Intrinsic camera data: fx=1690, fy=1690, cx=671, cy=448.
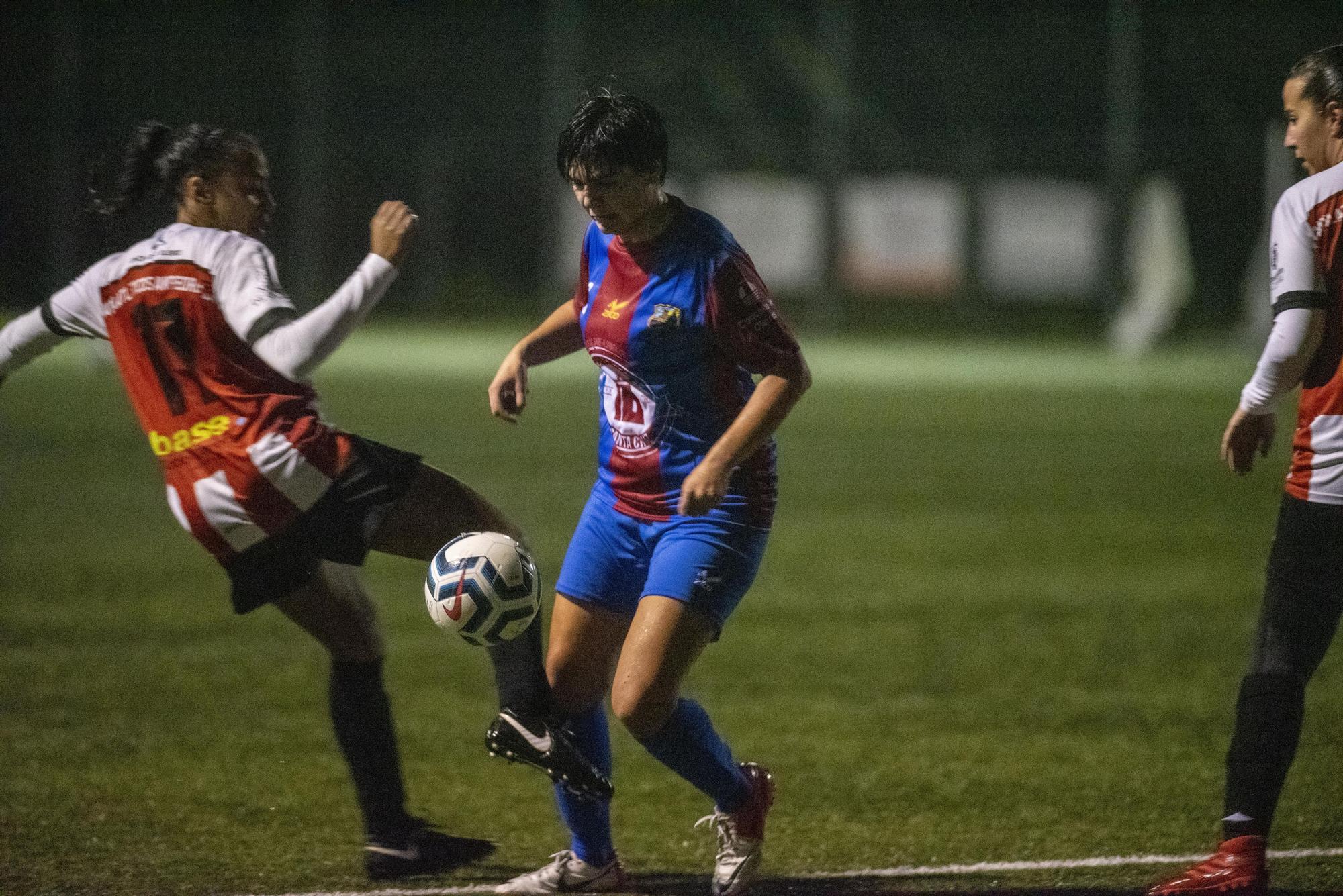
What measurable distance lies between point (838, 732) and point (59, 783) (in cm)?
269

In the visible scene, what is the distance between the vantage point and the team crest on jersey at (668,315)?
390 cm

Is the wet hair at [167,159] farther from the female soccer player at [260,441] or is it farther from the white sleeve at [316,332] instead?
the white sleeve at [316,332]

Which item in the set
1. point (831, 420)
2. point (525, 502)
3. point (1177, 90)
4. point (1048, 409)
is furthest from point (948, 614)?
point (1177, 90)

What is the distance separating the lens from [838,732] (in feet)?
20.4

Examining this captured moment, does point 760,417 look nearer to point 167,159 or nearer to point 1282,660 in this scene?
point 1282,660

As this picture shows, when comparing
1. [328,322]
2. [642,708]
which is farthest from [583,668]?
[328,322]

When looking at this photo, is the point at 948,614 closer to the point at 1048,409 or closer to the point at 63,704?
the point at 63,704

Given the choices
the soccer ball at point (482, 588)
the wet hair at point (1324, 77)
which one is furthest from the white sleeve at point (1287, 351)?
the soccer ball at point (482, 588)

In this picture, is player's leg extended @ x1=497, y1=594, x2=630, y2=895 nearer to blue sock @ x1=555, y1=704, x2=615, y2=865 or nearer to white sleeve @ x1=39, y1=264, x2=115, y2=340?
blue sock @ x1=555, y1=704, x2=615, y2=865

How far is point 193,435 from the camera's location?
13.4 ft

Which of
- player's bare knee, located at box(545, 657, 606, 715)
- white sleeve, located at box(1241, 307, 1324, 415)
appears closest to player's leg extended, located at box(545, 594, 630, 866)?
player's bare knee, located at box(545, 657, 606, 715)

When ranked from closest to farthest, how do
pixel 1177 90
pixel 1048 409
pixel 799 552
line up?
pixel 799 552
pixel 1048 409
pixel 1177 90

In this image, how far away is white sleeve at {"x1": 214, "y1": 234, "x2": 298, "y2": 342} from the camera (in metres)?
3.79

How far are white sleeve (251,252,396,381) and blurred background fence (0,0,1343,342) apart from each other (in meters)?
23.7
